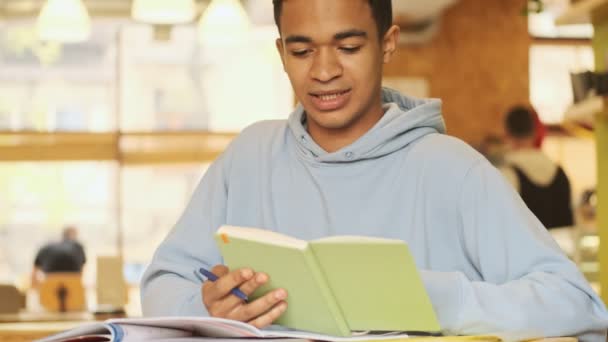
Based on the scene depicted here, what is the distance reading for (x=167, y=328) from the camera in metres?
1.33

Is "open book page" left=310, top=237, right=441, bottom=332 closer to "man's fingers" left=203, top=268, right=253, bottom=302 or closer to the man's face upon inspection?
"man's fingers" left=203, top=268, right=253, bottom=302

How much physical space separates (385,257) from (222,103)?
31.2 feet

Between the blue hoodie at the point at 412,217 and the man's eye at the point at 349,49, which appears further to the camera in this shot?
the man's eye at the point at 349,49

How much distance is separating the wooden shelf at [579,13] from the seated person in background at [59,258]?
577cm

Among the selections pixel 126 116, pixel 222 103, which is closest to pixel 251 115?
pixel 222 103

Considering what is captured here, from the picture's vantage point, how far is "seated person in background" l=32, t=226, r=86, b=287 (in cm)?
944

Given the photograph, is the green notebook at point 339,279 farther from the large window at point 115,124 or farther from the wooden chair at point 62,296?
the large window at point 115,124

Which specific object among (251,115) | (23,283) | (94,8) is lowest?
(23,283)

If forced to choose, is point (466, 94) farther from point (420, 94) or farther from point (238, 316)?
point (238, 316)

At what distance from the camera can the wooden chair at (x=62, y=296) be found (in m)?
6.34

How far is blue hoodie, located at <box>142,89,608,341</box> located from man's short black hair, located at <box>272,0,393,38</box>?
0.39 ft

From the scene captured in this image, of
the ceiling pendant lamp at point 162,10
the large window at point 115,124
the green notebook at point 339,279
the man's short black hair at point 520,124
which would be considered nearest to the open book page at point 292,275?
the green notebook at point 339,279

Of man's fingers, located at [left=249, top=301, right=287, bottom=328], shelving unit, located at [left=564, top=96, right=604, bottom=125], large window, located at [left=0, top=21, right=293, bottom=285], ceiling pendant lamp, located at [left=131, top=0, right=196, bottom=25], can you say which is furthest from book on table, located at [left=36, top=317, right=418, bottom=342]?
large window, located at [left=0, top=21, right=293, bottom=285]

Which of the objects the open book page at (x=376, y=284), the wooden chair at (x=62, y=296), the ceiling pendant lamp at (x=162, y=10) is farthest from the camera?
the ceiling pendant lamp at (x=162, y=10)
